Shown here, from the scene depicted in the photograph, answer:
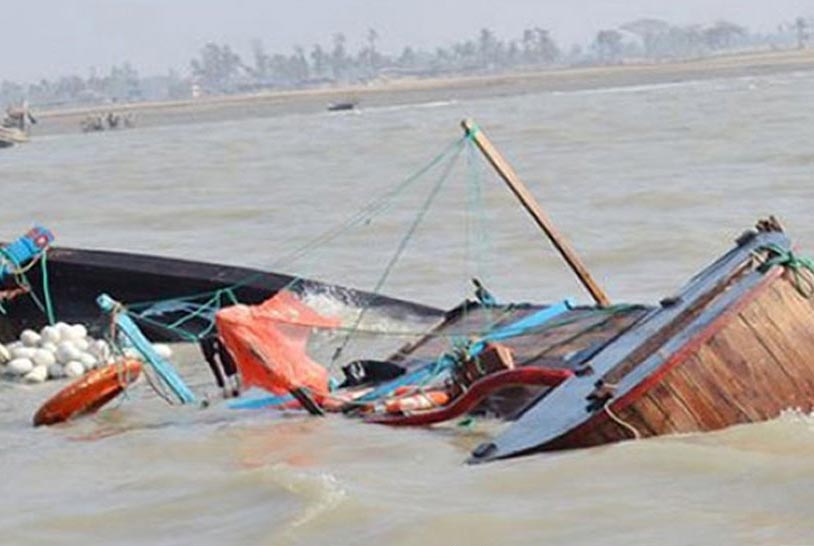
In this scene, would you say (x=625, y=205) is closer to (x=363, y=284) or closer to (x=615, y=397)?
(x=363, y=284)

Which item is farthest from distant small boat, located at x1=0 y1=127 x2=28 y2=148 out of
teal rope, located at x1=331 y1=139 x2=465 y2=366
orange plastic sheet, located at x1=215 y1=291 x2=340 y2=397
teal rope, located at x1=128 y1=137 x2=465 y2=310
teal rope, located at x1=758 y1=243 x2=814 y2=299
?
teal rope, located at x1=758 y1=243 x2=814 y2=299

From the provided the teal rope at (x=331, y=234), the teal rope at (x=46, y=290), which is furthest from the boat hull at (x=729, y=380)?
the teal rope at (x=46, y=290)

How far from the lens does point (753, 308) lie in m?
7.65

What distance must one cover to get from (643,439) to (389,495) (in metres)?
1.14

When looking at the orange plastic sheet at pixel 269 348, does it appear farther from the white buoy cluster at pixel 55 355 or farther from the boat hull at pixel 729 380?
the boat hull at pixel 729 380

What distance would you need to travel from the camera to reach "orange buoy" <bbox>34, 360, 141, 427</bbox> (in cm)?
1025

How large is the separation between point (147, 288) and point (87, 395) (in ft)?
10.9

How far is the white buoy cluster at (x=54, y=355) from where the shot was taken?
1209 cm

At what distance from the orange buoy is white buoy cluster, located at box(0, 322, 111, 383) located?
1.35 metres

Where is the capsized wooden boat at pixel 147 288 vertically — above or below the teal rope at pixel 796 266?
below

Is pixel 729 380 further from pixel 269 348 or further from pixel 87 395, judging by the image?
pixel 87 395

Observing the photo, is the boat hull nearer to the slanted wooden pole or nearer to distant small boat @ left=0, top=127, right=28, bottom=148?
the slanted wooden pole

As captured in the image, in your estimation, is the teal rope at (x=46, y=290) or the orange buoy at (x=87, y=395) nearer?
the orange buoy at (x=87, y=395)

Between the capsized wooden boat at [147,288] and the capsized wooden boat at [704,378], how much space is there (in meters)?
4.92
